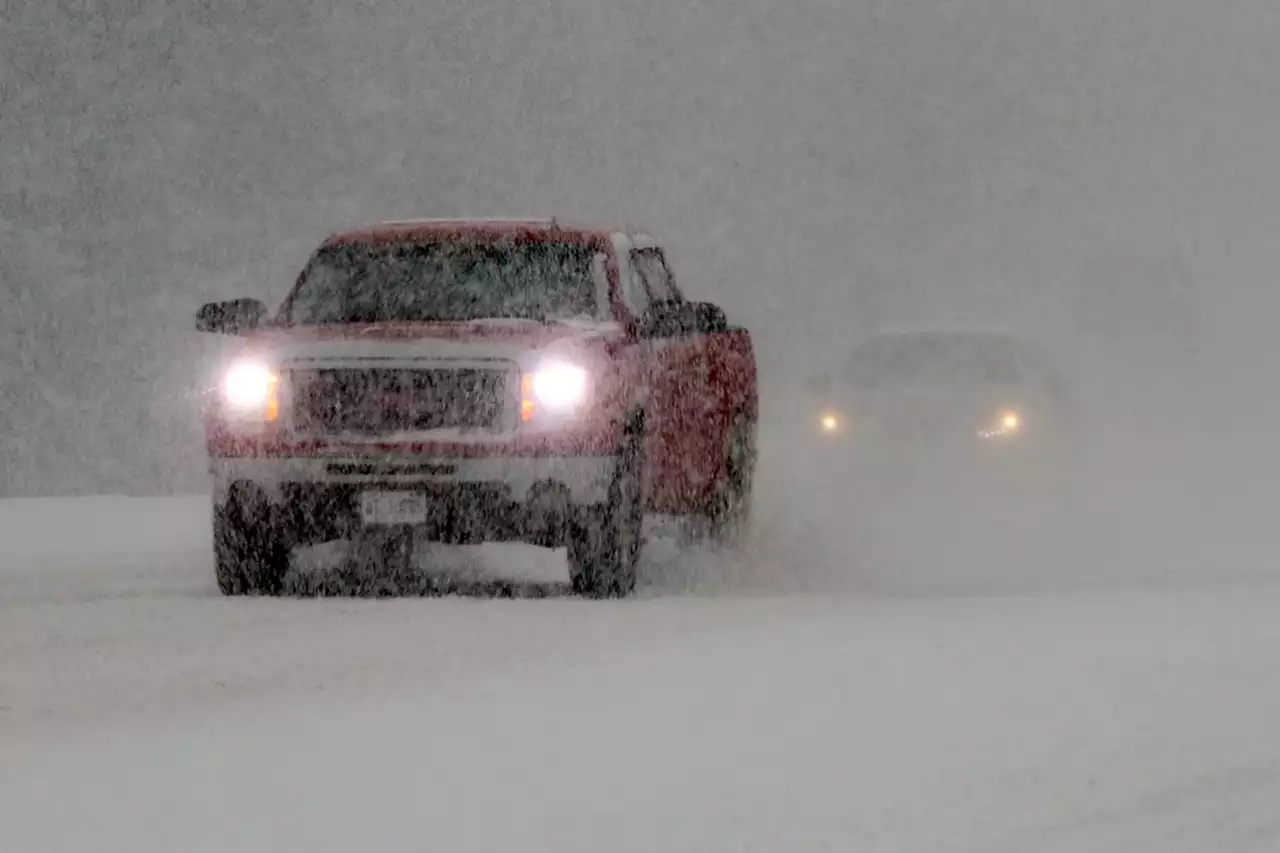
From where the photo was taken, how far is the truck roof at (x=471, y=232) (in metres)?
10.7

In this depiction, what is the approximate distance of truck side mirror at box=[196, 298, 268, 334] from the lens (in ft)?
32.6

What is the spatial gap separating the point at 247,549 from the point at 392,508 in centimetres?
85

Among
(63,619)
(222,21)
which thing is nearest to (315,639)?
(63,619)

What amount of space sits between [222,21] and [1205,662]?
46.2 metres

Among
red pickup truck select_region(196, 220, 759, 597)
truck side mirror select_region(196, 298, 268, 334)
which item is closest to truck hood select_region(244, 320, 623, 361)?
red pickup truck select_region(196, 220, 759, 597)

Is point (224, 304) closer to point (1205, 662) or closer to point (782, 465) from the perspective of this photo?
point (1205, 662)

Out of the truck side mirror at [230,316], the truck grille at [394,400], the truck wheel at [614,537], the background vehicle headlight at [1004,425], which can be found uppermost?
the truck side mirror at [230,316]

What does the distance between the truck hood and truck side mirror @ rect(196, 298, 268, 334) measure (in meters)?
0.45

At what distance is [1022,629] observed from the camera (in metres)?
8.04

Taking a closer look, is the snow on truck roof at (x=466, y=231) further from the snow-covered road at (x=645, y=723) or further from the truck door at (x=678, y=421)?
the snow-covered road at (x=645, y=723)

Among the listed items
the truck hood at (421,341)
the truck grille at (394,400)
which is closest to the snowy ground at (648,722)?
the truck grille at (394,400)

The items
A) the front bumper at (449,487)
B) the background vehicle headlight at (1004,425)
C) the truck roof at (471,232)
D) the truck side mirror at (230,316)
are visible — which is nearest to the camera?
the front bumper at (449,487)

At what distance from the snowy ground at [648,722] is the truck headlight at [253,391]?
826 mm

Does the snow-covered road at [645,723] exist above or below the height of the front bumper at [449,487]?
below
